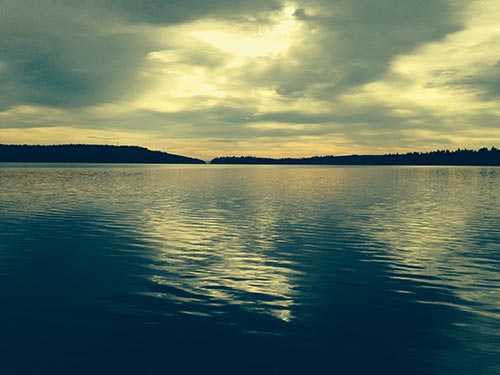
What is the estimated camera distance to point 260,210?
51.9m

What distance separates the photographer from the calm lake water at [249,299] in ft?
42.7

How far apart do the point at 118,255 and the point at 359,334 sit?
1765cm

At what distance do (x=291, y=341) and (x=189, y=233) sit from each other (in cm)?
2249

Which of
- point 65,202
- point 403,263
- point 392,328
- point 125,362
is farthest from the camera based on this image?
point 65,202

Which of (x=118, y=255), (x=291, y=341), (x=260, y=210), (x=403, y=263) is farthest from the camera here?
(x=260, y=210)

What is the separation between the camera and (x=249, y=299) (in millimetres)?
18250

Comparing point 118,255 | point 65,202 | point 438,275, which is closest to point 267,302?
point 438,275

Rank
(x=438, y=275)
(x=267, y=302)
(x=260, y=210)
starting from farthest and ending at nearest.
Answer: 1. (x=260, y=210)
2. (x=438, y=275)
3. (x=267, y=302)

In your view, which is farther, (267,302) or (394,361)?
(267,302)

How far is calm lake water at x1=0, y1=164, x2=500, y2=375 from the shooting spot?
13000 millimetres

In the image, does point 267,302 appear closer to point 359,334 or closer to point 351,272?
point 359,334

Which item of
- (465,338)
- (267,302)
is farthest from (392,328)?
(267,302)

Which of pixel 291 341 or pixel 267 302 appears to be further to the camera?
pixel 267 302

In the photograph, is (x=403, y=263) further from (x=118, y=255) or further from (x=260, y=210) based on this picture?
(x=260, y=210)
